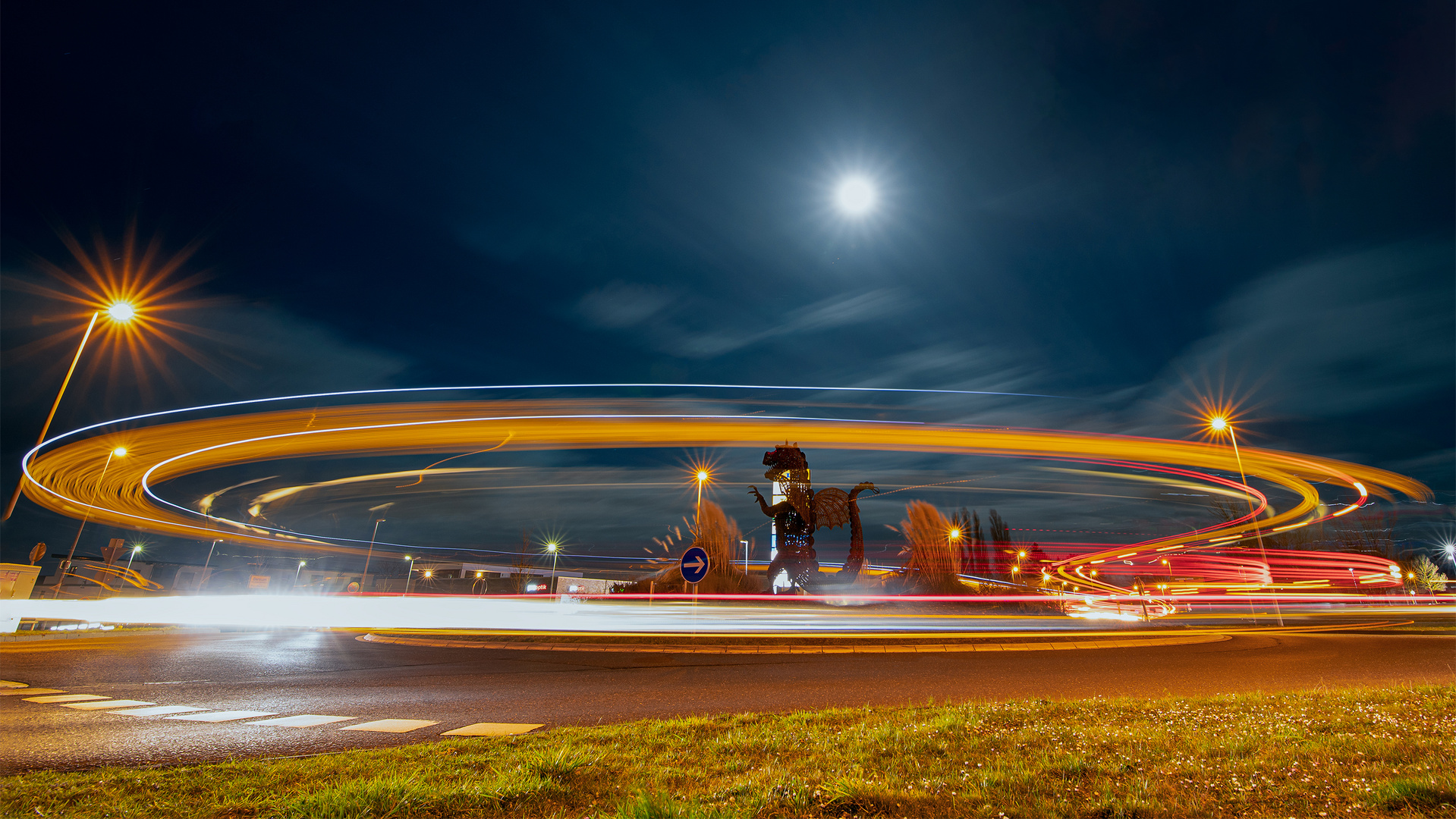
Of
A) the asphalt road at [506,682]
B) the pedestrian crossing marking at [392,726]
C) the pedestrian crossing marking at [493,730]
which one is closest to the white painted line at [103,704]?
the asphalt road at [506,682]

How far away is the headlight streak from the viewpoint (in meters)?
21.8

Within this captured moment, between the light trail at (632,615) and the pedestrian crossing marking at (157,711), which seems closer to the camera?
the pedestrian crossing marking at (157,711)

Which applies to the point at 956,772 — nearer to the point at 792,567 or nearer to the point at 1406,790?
the point at 1406,790

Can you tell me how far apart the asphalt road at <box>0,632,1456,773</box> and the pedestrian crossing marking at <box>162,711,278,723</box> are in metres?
0.13

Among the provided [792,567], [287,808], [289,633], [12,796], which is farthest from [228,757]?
[792,567]

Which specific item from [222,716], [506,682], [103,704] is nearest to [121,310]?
[103,704]

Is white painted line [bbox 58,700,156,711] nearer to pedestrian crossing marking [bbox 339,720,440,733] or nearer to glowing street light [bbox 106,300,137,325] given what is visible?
pedestrian crossing marking [bbox 339,720,440,733]

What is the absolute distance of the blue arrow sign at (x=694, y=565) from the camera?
51.8 ft

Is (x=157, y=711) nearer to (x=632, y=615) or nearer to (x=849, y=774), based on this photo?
(x=849, y=774)

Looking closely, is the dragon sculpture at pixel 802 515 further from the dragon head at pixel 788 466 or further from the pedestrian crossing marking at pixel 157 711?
the pedestrian crossing marking at pixel 157 711

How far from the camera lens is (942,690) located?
10.1 m

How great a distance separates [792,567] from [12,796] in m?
35.1

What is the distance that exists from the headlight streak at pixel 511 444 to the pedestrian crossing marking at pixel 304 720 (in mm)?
16261

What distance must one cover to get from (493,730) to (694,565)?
360 inches
